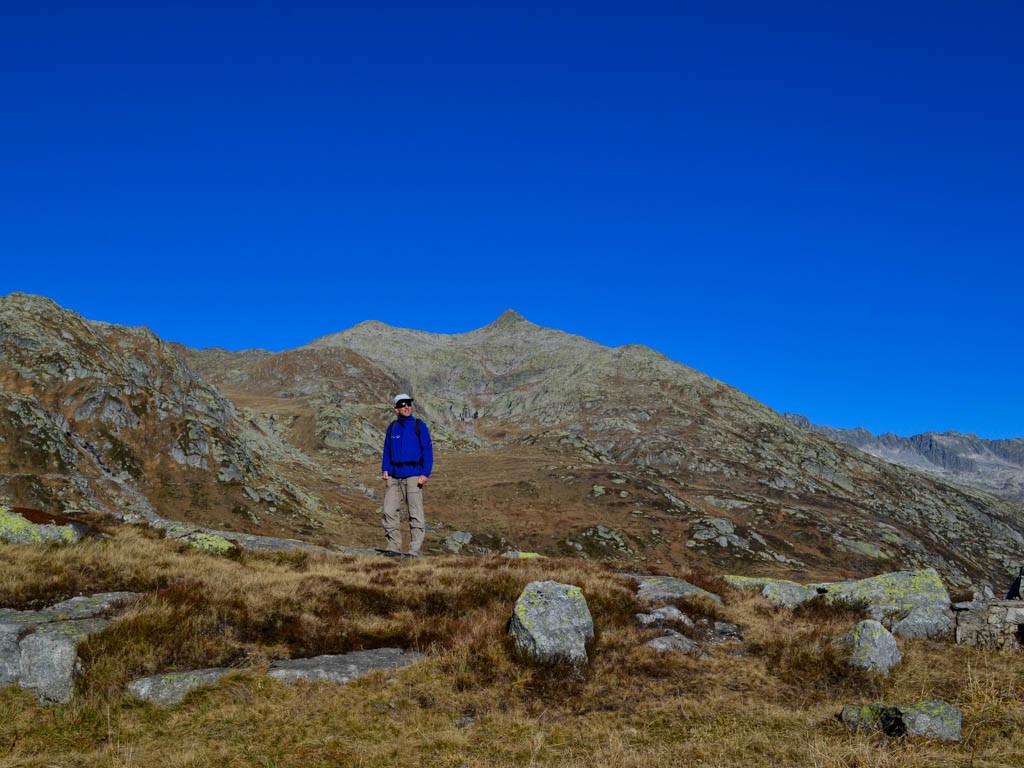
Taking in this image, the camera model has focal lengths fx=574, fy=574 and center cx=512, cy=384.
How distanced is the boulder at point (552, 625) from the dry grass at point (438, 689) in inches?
14.5

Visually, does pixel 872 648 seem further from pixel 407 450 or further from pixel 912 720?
pixel 407 450

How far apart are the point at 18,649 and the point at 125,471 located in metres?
56.8

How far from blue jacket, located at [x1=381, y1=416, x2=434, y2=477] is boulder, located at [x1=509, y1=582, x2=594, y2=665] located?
7721mm

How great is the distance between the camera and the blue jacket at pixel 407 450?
63.7ft

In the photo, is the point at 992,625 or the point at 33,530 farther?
the point at 33,530

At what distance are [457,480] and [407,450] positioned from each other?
76.4 meters

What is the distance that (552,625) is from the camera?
1184cm

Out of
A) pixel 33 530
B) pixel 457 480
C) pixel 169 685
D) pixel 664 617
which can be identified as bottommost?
pixel 664 617

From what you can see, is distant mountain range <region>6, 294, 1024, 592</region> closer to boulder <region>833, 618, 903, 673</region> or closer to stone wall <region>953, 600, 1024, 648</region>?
boulder <region>833, 618, 903, 673</region>

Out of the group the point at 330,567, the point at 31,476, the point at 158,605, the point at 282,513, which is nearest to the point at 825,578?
the point at 282,513

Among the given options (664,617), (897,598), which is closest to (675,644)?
(664,617)

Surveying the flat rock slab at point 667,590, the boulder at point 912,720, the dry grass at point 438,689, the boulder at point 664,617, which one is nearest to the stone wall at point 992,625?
the dry grass at point 438,689

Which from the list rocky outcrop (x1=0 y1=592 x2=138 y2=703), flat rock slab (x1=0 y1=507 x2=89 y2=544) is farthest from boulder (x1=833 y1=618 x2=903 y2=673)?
flat rock slab (x1=0 y1=507 x2=89 y2=544)

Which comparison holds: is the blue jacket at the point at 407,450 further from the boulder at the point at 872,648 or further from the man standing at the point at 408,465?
the boulder at the point at 872,648
